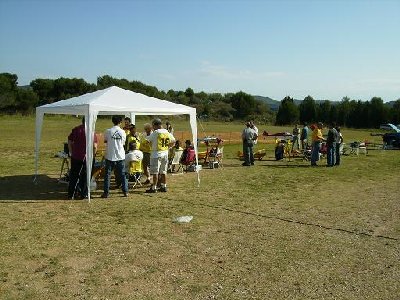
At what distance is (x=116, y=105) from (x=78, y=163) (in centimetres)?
157

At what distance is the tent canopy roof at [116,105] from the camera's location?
9430 mm

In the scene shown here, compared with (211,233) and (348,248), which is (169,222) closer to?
(211,233)

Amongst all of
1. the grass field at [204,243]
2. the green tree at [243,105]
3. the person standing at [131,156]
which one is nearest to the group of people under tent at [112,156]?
the person standing at [131,156]

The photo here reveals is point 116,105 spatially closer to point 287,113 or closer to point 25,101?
point 25,101

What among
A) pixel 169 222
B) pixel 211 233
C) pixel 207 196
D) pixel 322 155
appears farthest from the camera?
pixel 322 155

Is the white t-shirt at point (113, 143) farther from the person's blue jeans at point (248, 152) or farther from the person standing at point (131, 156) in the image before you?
the person's blue jeans at point (248, 152)

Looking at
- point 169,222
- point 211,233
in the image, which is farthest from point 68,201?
point 211,233

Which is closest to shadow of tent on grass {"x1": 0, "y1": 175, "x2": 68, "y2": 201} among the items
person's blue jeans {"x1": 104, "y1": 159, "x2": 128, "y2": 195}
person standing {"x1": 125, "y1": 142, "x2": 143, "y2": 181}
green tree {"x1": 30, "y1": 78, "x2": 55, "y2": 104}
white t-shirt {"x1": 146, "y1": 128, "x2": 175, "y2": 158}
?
person's blue jeans {"x1": 104, "y1": 159, "x2": 128, "y2": 195}

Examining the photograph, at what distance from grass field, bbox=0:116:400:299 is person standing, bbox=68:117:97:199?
1.56 feet

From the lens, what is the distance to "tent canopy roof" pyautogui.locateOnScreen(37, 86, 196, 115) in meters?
9.43

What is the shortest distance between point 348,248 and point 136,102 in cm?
614

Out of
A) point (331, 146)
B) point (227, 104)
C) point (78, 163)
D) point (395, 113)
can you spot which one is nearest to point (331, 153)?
point (331, 146)

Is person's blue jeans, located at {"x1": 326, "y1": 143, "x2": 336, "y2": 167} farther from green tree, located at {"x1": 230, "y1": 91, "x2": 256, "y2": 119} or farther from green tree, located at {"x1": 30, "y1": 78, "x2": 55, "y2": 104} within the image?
green tree, located at {"x1": 230, "y1": 91, "x2": 256, "y2": 119}

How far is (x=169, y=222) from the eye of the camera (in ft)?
25.0
